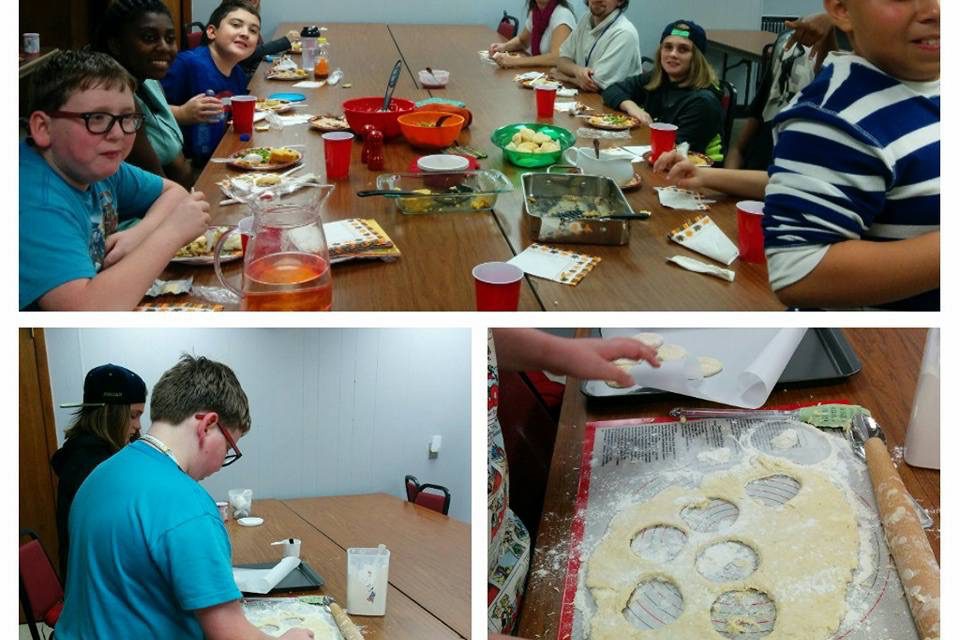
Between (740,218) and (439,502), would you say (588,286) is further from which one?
(439,502)

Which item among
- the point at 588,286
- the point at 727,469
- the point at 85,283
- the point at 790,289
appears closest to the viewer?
the point at 790,289

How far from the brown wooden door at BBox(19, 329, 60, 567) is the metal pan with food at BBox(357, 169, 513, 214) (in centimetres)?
86

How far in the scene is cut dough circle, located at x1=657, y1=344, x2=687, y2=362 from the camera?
1.28m

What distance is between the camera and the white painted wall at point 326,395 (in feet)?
3.01

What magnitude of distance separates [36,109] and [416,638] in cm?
106

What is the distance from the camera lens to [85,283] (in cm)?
131

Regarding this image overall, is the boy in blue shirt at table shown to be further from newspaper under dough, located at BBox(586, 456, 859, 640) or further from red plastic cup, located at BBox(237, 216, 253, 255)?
newspaper under dough, located at BBox(586, 456, 859, 640)

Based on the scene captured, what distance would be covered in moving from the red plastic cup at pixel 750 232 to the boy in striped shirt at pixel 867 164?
46 cm

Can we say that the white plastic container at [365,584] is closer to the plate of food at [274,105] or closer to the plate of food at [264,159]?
the plate of food at [264,159]

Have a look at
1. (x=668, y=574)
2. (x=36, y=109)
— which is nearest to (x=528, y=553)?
(x=668, y=574)

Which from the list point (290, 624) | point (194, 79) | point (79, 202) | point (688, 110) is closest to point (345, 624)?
point (290, 624)

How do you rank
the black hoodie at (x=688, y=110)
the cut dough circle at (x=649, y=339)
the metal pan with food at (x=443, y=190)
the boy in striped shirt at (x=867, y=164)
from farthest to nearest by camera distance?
the black hoodie at (x=688, y=110) < the metal pan with food at (x=443, y=190) < the cut dough circle at (x=649, y=339) < the boy in striped shirt at (x=867, y=164)

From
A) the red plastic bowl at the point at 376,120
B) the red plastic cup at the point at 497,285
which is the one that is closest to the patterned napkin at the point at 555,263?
the red plastic cup at the point at 497,285

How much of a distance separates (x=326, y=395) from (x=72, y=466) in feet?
1.01
